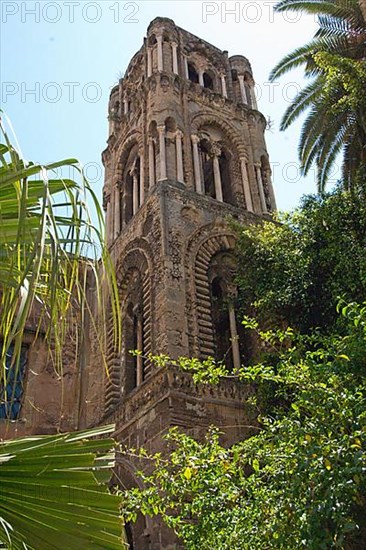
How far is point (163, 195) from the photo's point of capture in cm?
1271

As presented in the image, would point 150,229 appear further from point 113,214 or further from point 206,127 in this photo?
point 206,127

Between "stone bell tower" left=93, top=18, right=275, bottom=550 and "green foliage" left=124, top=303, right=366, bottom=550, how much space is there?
2.98m

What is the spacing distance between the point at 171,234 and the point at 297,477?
26.3 feet

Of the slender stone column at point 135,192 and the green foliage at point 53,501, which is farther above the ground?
the slender stone column at point 135,192

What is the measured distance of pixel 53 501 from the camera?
187 centimetres

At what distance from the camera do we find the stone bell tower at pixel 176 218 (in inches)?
375

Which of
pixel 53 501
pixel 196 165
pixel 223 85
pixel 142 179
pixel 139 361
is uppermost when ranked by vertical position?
pixel 223 85

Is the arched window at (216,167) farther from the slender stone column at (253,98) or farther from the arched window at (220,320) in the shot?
the arched window at (220,320)

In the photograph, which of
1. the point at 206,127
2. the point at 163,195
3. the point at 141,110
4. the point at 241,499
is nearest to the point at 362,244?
the point at 163,195

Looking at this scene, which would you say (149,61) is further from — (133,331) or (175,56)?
(133,331)

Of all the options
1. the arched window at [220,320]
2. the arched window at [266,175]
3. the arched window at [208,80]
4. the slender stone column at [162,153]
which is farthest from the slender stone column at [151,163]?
the arched window at [208,80]

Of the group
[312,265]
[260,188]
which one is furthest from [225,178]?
[312,265]

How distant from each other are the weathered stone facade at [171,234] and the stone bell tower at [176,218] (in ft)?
0.11

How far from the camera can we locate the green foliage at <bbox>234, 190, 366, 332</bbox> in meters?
9.73
